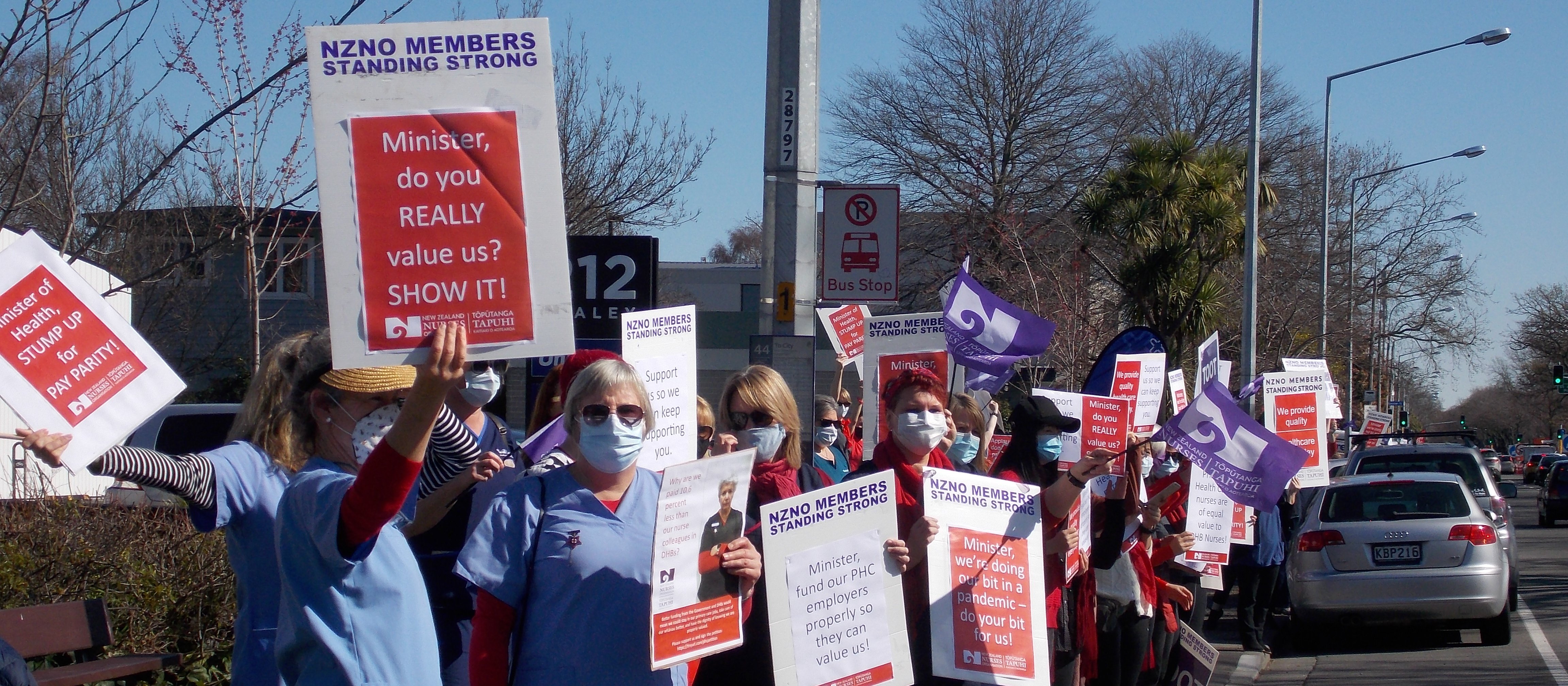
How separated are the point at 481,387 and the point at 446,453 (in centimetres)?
23

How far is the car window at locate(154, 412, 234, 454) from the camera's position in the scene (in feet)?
42.8

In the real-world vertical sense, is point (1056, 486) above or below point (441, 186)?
below

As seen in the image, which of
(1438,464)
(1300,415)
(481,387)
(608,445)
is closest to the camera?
(608,445)

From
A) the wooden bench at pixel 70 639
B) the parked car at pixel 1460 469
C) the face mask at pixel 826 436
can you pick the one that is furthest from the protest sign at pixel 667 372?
the parked car at pixel 1460 469

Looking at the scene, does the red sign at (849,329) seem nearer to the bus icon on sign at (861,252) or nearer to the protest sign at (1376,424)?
the bus icon on sign at (861,252)

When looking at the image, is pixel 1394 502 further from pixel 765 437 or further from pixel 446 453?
pixel 446 453

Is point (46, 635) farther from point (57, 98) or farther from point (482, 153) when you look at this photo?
point (482, 153)

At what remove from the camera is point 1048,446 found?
17.6ft

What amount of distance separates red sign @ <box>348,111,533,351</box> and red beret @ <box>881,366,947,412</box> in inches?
89.7

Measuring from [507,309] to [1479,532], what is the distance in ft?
33.6

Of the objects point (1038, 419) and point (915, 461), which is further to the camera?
point (1038, 419)

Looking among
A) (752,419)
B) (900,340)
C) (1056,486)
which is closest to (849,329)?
(900,340)

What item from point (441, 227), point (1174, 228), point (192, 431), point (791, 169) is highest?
point (1174, 228)

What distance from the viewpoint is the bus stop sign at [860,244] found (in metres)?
8.59
